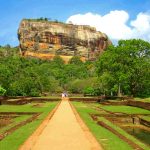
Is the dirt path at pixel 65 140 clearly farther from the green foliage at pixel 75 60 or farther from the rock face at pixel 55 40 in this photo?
the rock face at pixel 55 40

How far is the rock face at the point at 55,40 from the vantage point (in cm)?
17338

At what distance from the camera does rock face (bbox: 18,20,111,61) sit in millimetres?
173375

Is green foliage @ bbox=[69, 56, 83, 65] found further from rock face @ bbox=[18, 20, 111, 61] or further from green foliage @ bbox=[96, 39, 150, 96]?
green foliage @ bbox=[96, 39, 150, 96]

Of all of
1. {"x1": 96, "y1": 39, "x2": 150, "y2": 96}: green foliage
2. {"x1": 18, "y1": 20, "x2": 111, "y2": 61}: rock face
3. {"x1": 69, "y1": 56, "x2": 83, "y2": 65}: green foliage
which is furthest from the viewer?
{"x1": 18, "y1": 20, "x2": 111, "y2": 61}: rock face

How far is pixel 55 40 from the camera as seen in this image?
176 m

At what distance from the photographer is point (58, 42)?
579 ft

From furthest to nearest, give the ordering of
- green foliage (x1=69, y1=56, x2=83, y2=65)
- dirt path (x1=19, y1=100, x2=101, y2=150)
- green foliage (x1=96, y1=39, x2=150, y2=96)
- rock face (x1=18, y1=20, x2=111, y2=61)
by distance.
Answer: rock face (x1=18, y1=20, x2=111, y2=61)
green foliage (x1=69, y1=56, x2=83, y2=65)
green foliage (x1=96, y1=39, x2=150, y2=96)
dirt path (x1=19, y1=100, x2=101, y2=150)

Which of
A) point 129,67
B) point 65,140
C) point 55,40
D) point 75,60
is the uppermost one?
point 55,40

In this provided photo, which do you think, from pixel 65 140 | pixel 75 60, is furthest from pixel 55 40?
pixel 65 140

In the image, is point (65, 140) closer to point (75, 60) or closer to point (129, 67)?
point (129, 67)

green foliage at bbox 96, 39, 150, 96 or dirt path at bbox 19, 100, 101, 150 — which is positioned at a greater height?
green foliage at bbox 96, 39, 150, 96

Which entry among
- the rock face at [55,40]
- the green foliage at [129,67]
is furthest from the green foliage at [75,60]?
the green foliage at [129,67]

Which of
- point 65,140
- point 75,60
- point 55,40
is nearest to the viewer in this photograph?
point 65,140

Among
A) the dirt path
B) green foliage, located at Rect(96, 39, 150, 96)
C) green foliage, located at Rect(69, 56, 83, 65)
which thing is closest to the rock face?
green foliage, located at Rect(69, 56, 83, 65)
